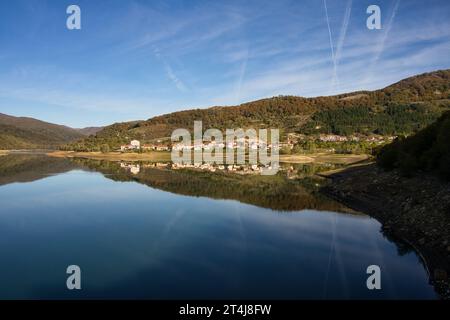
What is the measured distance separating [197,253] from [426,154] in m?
21.0

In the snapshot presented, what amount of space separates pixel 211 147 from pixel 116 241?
111 meters

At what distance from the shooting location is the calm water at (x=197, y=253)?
13.8m

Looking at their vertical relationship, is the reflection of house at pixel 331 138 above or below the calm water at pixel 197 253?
above

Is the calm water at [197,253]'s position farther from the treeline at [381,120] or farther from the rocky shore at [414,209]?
the treeline at [381,120]

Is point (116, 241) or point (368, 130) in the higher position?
point (368, 130)

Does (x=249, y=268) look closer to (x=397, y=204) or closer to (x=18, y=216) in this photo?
(x=397, y=204)

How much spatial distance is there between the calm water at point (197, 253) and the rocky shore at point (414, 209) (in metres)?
0.69

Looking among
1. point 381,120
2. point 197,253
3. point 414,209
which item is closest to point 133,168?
point 197,253

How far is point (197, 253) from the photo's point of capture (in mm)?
18438

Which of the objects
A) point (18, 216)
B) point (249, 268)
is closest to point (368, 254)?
point (249, 268)

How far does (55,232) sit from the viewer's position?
74.1 feet

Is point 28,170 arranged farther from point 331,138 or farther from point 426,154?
point 331,138

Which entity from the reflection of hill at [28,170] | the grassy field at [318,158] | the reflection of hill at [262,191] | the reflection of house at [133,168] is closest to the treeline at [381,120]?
the grassy field at [318,158]
